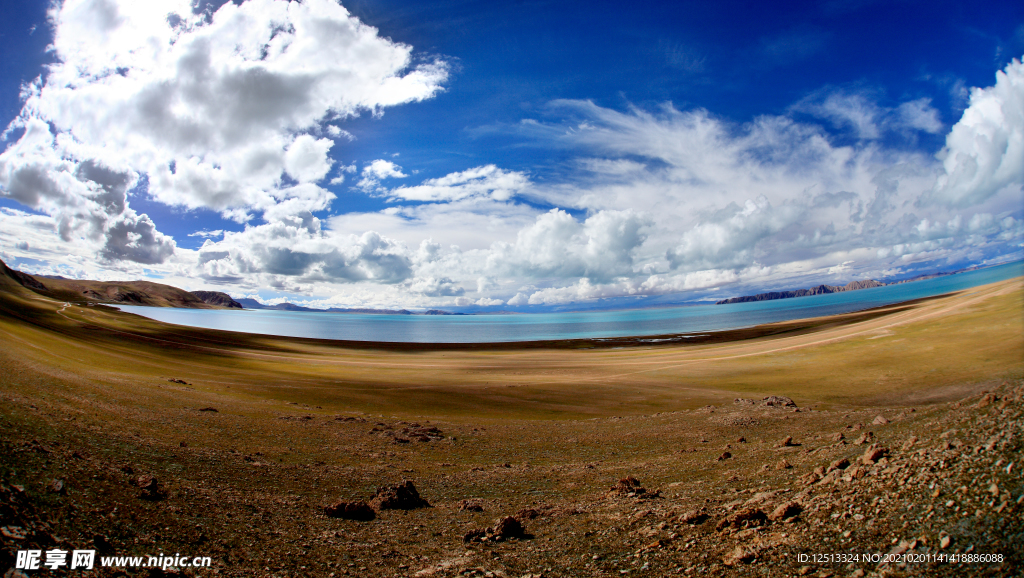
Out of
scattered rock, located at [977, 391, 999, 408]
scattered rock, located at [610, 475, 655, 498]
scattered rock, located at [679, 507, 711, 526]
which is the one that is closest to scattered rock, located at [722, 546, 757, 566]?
scattered rock, located at [679, 507, 711, 526]

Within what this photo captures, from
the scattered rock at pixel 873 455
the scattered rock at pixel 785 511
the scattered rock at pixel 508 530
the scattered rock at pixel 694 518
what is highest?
the scattered rock at pixel 873 455

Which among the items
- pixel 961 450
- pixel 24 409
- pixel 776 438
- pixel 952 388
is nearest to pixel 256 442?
pixel 24 409

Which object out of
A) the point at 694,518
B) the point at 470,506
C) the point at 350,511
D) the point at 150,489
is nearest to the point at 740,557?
the point at 694,518

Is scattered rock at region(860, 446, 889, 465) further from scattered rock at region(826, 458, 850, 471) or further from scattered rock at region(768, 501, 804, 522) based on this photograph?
scattered rock at region(768, 501, 804, 522)

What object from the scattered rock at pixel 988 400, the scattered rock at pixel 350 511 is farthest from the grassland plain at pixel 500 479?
the scattered rock at pixel 350 511

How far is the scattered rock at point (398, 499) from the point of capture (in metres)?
9.31

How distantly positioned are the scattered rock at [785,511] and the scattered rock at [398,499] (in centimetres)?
754

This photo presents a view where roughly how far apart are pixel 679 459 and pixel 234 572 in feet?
43.7

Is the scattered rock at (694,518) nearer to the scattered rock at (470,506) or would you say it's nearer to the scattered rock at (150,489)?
the scattered rock at (470,506)

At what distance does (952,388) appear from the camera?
23.9m

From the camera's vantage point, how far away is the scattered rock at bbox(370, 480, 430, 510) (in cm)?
931

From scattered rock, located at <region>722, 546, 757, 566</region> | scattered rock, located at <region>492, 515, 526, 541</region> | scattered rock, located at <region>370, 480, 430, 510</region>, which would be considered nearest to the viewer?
scattered rock, located at <region>722, 546, 757, 566</region>

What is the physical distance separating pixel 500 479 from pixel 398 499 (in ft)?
12.6

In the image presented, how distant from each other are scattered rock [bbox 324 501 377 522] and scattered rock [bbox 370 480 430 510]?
48 cm
